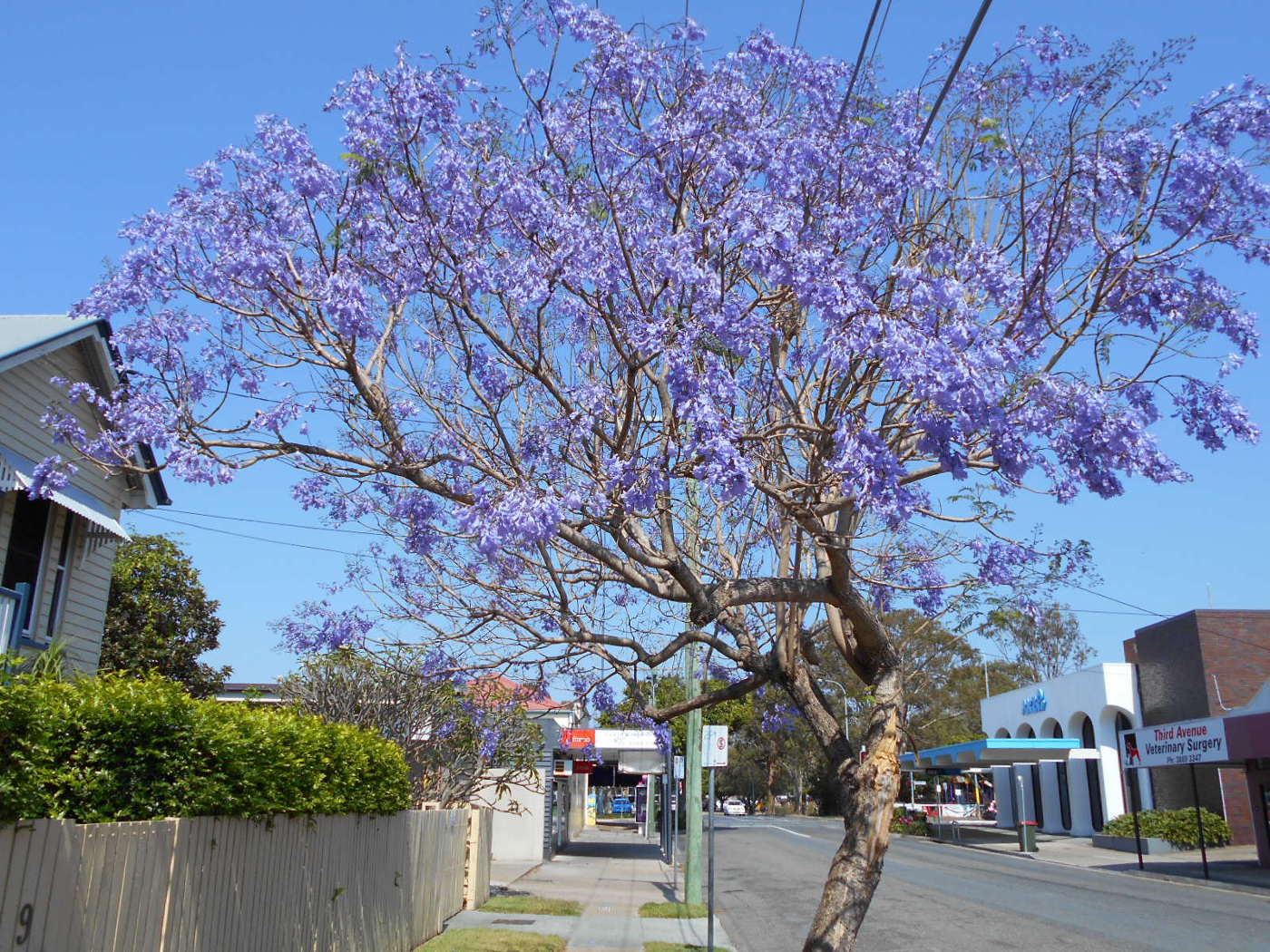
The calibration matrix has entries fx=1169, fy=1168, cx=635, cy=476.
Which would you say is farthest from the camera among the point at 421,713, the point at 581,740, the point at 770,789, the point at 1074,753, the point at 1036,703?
the point at 770,789

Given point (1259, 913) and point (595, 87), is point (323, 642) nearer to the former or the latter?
point (595, 87)

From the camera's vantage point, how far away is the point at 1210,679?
120 ft

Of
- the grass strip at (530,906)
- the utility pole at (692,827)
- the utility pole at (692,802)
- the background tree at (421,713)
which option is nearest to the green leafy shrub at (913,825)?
the utility pole at (692,802)

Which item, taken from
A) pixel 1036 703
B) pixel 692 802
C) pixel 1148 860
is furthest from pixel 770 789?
pixel 692 802

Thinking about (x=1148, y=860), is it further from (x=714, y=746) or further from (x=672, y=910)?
(x=714, y=746)

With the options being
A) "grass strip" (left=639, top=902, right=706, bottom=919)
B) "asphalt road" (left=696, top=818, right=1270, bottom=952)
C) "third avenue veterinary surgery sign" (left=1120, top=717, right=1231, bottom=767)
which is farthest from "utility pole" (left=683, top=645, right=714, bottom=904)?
"third avenue veterinary surgery sign" (left=1120, top=717, right=1231, bottom=767)

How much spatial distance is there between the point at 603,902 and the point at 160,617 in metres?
13.4

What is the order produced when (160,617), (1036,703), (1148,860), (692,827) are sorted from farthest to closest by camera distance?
(1036,703) → (1148,860) → (160,617) → (692,827)

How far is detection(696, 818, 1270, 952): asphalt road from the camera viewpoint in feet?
52.1

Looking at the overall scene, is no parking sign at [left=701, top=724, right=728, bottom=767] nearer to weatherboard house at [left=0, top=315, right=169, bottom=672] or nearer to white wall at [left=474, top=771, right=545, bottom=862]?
weatherboard house at [left=0, top=315, right=169, bottom=672]

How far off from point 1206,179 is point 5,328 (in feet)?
44.0

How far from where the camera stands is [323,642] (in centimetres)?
1212

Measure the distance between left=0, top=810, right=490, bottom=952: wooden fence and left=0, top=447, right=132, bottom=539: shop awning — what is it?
154 inches

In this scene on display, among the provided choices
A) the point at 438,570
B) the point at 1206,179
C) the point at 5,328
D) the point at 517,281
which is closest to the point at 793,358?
the point at 517,281
